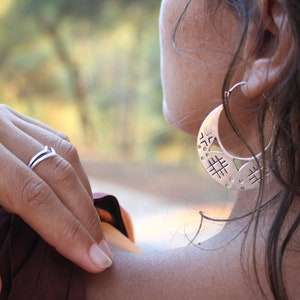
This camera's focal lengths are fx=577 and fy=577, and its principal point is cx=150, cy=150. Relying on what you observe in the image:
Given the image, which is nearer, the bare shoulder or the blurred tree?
the bare shoulder

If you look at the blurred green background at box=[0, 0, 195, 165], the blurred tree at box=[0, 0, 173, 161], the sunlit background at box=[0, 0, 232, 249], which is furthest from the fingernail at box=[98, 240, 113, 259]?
the blurred tree at box=[0, 0, 173, 161]

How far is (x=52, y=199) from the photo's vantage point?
0.79 meters

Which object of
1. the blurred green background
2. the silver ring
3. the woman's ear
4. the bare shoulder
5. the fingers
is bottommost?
the blurred green background

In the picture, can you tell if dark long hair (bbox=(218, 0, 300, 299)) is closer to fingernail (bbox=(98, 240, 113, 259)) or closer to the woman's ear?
the woman's ear

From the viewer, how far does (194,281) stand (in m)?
0.86

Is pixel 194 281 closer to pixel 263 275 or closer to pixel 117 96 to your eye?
pixel 263 275

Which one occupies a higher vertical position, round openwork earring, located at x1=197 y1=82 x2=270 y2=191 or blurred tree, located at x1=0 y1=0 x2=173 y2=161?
round openwork earring, located at x1=197 y1=82 x2=270 y2=191

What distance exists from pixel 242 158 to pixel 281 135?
10cm

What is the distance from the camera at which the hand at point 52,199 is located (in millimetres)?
782

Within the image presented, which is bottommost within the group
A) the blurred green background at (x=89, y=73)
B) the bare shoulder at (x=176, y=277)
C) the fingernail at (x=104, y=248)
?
the blurred green background at (x=89, y=73)

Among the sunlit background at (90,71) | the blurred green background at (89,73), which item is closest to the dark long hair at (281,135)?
the sunlit background at (90,71)

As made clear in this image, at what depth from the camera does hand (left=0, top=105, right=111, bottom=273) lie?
782 millimetres

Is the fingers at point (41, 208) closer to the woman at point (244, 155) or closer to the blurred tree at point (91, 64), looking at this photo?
A: the woman at point (244, 155)

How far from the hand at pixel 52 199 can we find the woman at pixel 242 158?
0.10 ft
